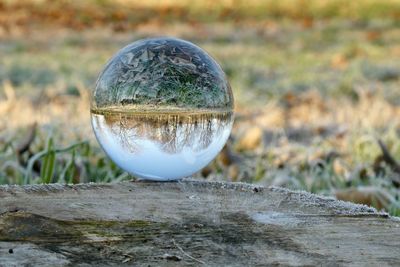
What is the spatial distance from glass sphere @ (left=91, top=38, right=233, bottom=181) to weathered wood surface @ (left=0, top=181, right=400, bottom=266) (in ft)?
0.29

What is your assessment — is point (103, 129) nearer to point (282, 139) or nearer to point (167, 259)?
point (167, 259)

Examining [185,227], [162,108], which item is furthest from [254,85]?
[185,227]

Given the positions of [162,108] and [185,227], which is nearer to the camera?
[185,227]

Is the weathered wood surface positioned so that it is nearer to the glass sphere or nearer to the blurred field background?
the glass sphere

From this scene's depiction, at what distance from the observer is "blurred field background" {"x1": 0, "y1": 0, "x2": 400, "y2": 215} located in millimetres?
3672

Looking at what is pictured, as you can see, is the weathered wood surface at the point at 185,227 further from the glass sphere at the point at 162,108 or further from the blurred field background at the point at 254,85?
the blurred field background at the point at 254,85

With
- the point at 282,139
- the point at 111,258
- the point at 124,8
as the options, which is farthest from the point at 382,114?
the point at 124,8

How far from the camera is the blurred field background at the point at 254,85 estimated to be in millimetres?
3672

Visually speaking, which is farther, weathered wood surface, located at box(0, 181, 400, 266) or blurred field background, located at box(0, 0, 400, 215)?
blurred field background, located at box(0, 0, 400, 215)

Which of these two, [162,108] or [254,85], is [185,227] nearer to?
[162,108]

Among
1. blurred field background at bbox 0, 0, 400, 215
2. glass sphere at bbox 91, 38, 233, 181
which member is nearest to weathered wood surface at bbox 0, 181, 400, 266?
glass sphere at bbox 91, 38, 233, 181

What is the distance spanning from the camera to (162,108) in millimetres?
1945

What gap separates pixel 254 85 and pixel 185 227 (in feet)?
21.0

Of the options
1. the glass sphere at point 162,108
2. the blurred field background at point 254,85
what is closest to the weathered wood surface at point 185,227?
the glass sphere at point 162,108
